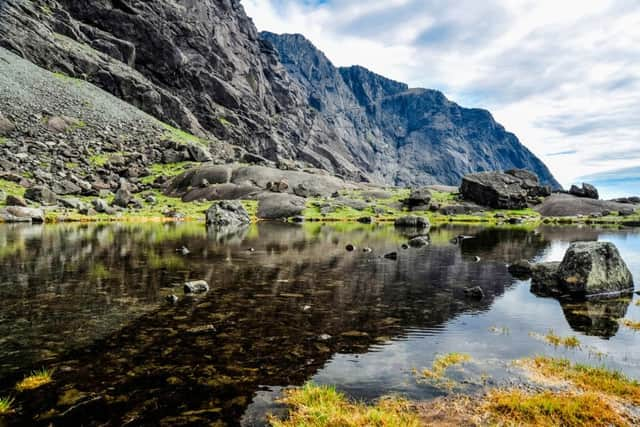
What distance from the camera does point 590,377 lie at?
12344mm

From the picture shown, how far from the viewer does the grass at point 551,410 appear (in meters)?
9.63

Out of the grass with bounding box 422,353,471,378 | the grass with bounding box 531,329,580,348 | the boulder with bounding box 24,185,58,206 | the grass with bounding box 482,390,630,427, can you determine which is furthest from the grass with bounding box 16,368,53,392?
the boulder with bounding box 24,185,58,206

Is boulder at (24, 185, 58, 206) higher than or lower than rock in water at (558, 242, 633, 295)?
higher

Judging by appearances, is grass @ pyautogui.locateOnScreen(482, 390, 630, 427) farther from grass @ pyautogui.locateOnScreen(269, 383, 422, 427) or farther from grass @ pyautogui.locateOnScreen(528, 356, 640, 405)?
grass @ pyautogui.locateOnScreen(269, 383, 422, 427)

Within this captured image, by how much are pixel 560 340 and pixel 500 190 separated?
132 m

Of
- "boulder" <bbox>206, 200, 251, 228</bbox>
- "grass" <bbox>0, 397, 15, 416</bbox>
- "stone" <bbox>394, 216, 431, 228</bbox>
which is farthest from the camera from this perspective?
"stone" <bbox>394, 216, 431, 228</bbox>

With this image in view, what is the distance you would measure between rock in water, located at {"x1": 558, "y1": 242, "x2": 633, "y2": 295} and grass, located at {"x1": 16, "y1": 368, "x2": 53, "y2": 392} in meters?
27.2

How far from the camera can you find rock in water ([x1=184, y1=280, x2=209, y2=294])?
2272cm

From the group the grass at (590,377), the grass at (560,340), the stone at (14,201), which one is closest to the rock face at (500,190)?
the grass at (560,340)

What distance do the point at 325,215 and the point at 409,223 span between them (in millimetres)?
24850

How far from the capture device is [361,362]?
1344 cm

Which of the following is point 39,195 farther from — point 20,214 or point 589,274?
point 589,274

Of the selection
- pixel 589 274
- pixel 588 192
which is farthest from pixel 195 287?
pixel 588 192

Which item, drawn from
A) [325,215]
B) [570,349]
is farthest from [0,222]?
[570,349]
